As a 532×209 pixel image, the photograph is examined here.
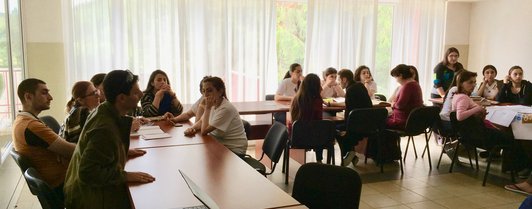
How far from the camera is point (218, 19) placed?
19.2 ft

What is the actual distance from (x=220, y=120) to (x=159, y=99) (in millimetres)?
1207

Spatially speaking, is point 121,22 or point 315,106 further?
point 121,22

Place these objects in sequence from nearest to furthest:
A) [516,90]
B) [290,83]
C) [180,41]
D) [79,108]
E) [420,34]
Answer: [79,108] → [516,90] → [290,83] → [180,41] → [420,34]

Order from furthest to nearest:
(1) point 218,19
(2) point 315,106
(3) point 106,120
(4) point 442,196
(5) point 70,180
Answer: (1) point 218,19 → (2) point 315,106 → (4) point 442,196 → (5) point 70,180 → (3) point 106,120

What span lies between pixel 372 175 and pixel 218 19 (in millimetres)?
2978

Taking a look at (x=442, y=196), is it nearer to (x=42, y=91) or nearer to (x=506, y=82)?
(x=506, y=82)

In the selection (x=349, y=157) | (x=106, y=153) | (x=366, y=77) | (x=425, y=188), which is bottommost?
(x=425, y=188)

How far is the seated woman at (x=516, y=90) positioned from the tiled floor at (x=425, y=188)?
93 centimetres

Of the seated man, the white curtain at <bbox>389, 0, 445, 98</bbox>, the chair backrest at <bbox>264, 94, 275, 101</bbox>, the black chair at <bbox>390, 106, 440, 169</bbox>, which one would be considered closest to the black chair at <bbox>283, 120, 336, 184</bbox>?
the black chair at <bbox>390, 106, 440, 169</bbox>

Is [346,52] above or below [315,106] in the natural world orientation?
above

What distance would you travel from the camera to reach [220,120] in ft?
10.8

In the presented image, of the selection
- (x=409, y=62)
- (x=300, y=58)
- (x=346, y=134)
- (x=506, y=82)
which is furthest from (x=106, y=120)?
(x=409, y=62)

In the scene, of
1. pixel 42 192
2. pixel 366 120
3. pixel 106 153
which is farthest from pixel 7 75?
pixel 366 120

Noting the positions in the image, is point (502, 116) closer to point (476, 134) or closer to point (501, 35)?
point (476, 134)
